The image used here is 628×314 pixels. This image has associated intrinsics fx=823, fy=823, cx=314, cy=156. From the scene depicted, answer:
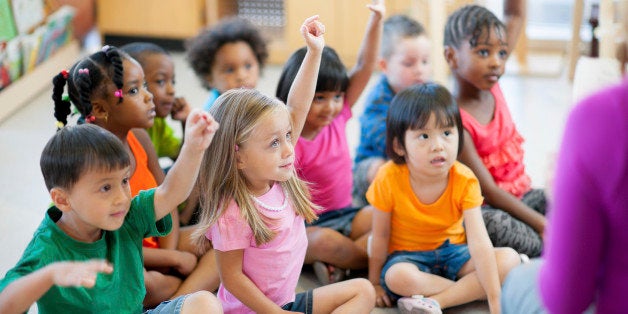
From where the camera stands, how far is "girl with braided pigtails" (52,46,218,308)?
185 cm

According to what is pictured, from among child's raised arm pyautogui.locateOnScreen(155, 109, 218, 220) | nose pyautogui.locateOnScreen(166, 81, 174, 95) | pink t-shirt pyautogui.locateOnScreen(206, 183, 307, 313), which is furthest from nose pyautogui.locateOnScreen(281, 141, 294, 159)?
nose pyautogui.locateOnScreen(166, 81, 174, 95)

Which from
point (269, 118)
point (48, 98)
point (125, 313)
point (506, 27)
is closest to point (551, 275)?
point (269, 118)

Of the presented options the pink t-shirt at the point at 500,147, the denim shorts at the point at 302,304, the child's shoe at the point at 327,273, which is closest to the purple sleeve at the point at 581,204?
the denim shorts at the point at 302,304

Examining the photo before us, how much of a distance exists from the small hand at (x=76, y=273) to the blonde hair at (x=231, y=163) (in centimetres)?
36

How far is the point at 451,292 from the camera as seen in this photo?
6.16 feet

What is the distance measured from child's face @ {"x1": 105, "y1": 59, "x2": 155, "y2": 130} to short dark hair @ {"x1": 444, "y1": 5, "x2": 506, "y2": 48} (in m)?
0.85

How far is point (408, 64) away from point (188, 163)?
1.10 meters

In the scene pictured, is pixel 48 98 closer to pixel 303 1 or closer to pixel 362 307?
pixel 303 1

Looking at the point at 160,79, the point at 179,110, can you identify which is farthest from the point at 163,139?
the point at 160,79

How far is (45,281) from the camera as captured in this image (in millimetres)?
1311

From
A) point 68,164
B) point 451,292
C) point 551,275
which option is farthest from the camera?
point 451,292

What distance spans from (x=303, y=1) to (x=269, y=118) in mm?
2072

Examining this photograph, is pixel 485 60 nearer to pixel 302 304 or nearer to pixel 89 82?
pixel 302 304

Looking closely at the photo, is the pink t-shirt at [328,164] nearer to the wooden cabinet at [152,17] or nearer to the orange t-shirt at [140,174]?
the orange t-shirt at [140,174]
